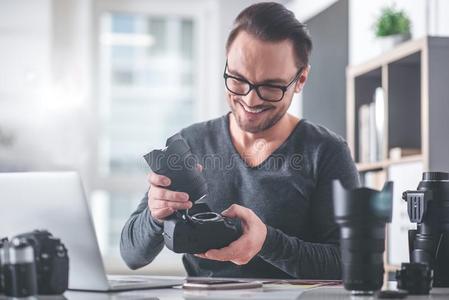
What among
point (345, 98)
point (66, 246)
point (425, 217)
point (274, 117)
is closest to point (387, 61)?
point (345, 98)

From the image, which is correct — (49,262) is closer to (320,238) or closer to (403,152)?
(320,238)

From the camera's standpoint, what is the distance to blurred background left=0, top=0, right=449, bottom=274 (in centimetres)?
439

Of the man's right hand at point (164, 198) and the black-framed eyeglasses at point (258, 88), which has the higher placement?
the black-framed eyeglasses at point (258, 88)

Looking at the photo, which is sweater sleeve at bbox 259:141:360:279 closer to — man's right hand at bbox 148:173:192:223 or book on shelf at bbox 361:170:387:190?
man's right hand at bbox 148:173:192:223

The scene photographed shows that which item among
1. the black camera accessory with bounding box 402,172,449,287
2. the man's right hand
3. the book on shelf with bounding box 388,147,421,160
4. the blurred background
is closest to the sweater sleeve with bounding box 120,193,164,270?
the man's right hand

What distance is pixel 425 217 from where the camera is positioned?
5.06 feet

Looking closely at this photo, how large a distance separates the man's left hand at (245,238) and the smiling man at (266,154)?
234 mm

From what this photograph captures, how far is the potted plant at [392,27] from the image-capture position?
11.1 ft

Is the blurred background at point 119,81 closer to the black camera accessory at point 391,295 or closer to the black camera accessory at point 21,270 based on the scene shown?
the black camera accessory at point 391,295

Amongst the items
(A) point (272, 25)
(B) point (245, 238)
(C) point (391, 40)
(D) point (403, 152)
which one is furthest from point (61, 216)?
(C) point (391, 40)

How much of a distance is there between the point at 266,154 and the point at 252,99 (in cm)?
14

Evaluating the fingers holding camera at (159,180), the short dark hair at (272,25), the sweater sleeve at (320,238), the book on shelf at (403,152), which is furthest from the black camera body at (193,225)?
the book on shelf at (403,152)

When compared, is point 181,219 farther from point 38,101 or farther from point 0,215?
point 38,101

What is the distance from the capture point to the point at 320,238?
1941 millimetres
